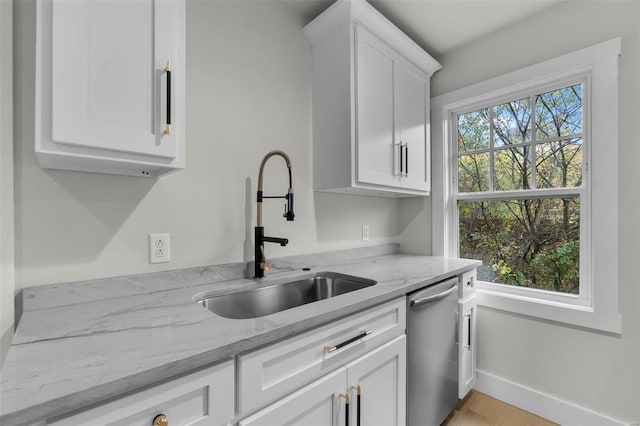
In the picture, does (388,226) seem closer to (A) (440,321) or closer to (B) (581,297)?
(A) (440,321)

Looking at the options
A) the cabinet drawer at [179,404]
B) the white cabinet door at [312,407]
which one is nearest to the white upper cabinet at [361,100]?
the white cabinet door at [312,407]

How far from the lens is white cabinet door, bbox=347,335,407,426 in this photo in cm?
112

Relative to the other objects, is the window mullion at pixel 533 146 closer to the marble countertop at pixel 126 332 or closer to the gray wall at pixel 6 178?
the marble countertop at pixel 126 332

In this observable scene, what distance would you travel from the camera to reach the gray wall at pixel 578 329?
1578 millimetres

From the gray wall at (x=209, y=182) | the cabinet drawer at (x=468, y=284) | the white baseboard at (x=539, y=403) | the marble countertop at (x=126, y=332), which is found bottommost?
the white baseboard at (x=539, y=403)

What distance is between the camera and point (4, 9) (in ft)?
3.10

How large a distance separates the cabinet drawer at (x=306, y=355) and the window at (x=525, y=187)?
130 centimetres

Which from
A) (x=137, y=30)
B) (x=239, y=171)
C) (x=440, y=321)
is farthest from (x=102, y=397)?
(x=440, y=321)

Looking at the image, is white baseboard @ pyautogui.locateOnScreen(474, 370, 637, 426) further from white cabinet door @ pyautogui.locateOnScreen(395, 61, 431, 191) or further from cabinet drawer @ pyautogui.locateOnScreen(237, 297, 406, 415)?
white cabinet door @ pyautogui.locateOnScreen(395, 61, 431, 191)

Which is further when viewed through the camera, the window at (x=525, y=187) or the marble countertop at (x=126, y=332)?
the window at (x=525, y=187)

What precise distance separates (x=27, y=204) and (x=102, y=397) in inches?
32.3

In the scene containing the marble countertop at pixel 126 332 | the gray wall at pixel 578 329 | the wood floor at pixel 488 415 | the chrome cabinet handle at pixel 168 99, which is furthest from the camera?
the wood floor at pixel 488 415

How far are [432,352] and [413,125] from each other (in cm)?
147

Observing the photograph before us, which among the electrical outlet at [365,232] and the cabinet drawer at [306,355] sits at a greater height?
the electrical outlet at [365,232]
